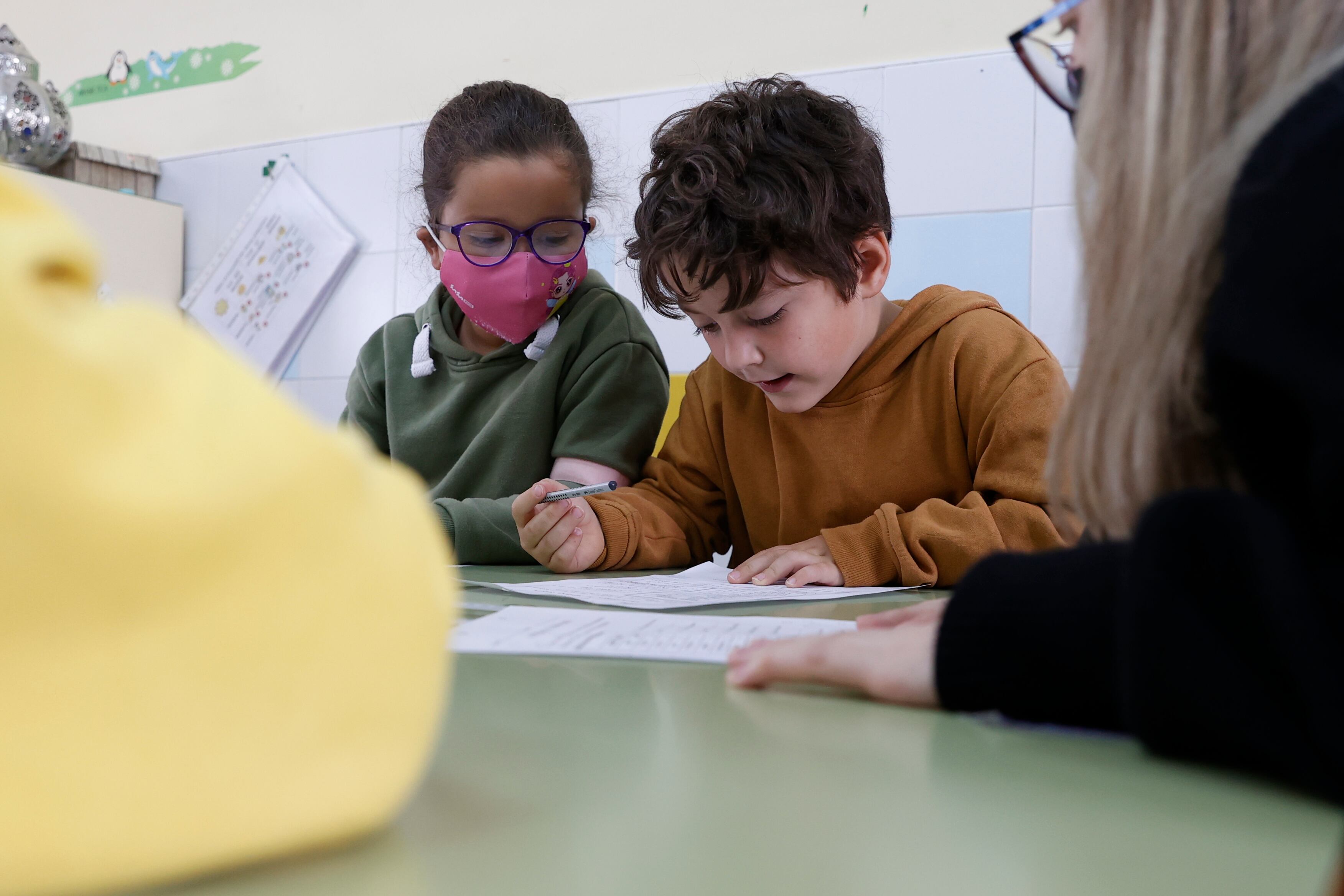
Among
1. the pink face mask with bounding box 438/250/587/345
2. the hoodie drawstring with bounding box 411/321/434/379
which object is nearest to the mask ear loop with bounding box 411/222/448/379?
the hoodie drawstring with bounding box 411/321/434/379

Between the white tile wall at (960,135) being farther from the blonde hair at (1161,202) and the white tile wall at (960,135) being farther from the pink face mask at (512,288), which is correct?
the blonde hair at (1161,202)

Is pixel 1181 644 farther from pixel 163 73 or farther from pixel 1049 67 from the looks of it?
pixel 163 73

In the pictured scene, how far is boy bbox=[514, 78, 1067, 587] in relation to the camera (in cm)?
97

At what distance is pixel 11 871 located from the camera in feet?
0.72

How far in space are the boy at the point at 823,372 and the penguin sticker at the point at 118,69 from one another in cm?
191

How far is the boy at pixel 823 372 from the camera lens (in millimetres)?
970

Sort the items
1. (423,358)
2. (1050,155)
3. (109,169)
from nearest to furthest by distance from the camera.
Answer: (423,358)
(1050,155)
(109,169)

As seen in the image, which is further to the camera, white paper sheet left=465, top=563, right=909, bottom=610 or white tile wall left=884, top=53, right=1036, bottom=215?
white tile wall left=884, top=53, right=1036, bottom=215

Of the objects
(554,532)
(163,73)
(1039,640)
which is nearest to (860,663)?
(1039,640)

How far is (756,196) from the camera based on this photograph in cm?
105

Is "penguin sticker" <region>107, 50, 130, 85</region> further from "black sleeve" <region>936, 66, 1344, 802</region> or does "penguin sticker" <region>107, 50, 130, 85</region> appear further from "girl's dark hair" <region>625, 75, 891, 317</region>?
"black sleeve" <region>936, 66, 1344, 802</region>

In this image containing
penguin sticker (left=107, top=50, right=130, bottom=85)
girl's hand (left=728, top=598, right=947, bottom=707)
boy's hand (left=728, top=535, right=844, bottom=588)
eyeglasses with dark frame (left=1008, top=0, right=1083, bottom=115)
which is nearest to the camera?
girl's hand (left=728, top=598, right=947, bottom=707)

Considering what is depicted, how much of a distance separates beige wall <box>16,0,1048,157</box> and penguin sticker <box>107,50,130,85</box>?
20 millimetres

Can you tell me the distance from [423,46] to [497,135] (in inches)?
38.1
